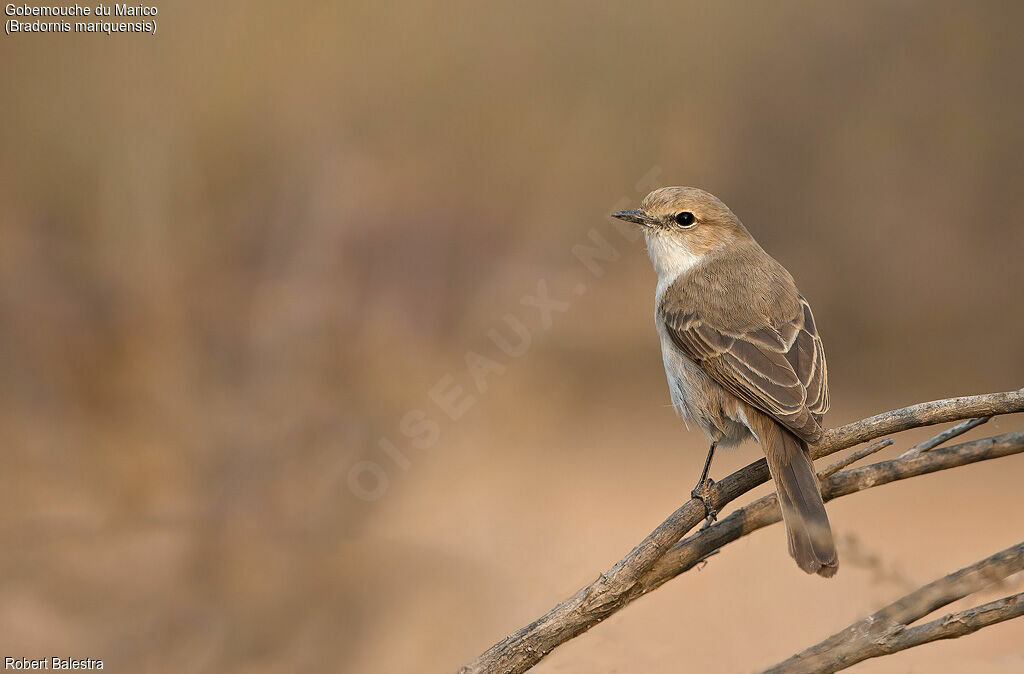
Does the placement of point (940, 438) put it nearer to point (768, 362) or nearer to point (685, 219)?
point (768, 362)

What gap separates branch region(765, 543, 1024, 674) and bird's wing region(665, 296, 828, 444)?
703 millimetres

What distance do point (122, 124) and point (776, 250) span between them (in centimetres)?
325

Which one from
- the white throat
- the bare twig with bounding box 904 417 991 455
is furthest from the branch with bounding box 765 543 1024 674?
the white throat

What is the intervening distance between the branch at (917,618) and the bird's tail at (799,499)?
0.31 m

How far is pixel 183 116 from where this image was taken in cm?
379

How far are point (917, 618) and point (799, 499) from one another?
56cm

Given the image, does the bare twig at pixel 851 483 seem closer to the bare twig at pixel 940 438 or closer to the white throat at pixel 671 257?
the bare twig at pixel 940 438

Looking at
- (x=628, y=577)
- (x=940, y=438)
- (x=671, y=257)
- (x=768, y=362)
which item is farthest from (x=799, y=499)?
(x=671, y=257)

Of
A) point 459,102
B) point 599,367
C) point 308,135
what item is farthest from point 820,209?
point 308,135

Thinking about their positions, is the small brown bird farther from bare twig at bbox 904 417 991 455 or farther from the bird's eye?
bare twig at bbox 904 417 991 455

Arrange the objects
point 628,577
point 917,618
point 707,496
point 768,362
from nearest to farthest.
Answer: point 917,618
point 628,577
point 707,496
point 768,362

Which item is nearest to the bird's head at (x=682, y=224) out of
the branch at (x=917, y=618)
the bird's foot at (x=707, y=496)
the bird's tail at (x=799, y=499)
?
the bird's tail at (x=799, y=499)

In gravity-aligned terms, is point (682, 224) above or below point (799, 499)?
above

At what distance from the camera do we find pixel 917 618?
156 centimetres
